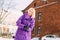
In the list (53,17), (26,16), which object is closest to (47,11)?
(53,17)

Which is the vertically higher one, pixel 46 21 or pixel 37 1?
pixel 37 1

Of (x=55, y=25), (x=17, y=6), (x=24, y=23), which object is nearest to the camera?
(x=24, y=23)

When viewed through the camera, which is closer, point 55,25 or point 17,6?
point 55,25

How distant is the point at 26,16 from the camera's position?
254 cm

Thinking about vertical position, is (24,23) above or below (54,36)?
above

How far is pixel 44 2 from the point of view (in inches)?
121

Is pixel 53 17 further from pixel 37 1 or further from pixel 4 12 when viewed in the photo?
pixel 4 12

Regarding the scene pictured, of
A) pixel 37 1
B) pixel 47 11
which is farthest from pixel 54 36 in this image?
pixel 37 1

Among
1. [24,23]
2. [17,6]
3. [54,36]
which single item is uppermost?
[17,6]

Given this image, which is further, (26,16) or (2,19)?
(2,19)

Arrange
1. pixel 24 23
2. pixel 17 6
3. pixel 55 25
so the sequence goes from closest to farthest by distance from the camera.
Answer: pixel 24 23 < pixel 55 25 < pixel 17 6

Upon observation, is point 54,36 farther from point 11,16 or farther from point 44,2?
point 11,16

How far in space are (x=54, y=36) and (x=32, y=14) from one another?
2.14 ft

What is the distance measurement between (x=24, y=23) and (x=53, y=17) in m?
0.65
